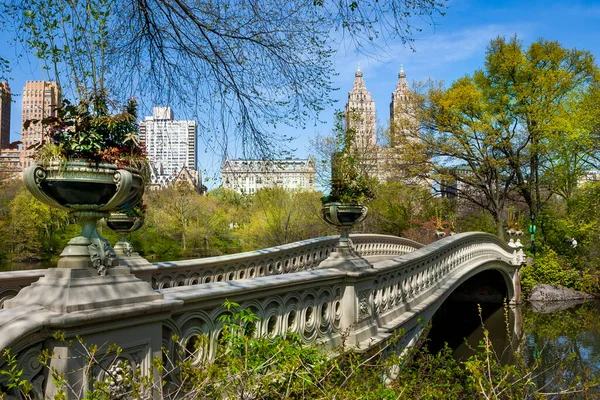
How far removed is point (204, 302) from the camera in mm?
3287

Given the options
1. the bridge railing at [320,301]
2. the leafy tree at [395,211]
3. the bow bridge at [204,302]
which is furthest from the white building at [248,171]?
the leafy tree at [395,211]

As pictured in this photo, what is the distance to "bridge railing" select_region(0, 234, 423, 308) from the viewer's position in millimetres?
5895

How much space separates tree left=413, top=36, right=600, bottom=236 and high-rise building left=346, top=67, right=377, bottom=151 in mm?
4122

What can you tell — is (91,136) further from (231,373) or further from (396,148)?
(396,148)

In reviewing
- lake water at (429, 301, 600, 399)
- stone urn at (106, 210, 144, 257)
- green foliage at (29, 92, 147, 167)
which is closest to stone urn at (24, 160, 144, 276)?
green foliage at (29, 92, 147, 167)

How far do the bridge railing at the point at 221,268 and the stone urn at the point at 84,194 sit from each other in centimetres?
291

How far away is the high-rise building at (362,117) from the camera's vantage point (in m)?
16.5

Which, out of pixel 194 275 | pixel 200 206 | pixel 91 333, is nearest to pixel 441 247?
pixel 194 275

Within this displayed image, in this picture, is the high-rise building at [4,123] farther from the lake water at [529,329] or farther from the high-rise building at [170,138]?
the lake water at [529,329]

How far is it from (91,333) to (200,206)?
38.4 meters

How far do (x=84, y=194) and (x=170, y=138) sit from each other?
3209 mm

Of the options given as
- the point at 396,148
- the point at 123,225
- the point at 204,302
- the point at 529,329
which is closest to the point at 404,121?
the point at 396,148

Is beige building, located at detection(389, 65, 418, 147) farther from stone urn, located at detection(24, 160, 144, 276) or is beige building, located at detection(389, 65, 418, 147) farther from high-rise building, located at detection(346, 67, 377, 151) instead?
stone urn, located at detection(24, 160, 144, 276)

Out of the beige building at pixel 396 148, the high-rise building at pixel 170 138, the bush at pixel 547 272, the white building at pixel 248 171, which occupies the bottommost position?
the bush at pixel 547 272
